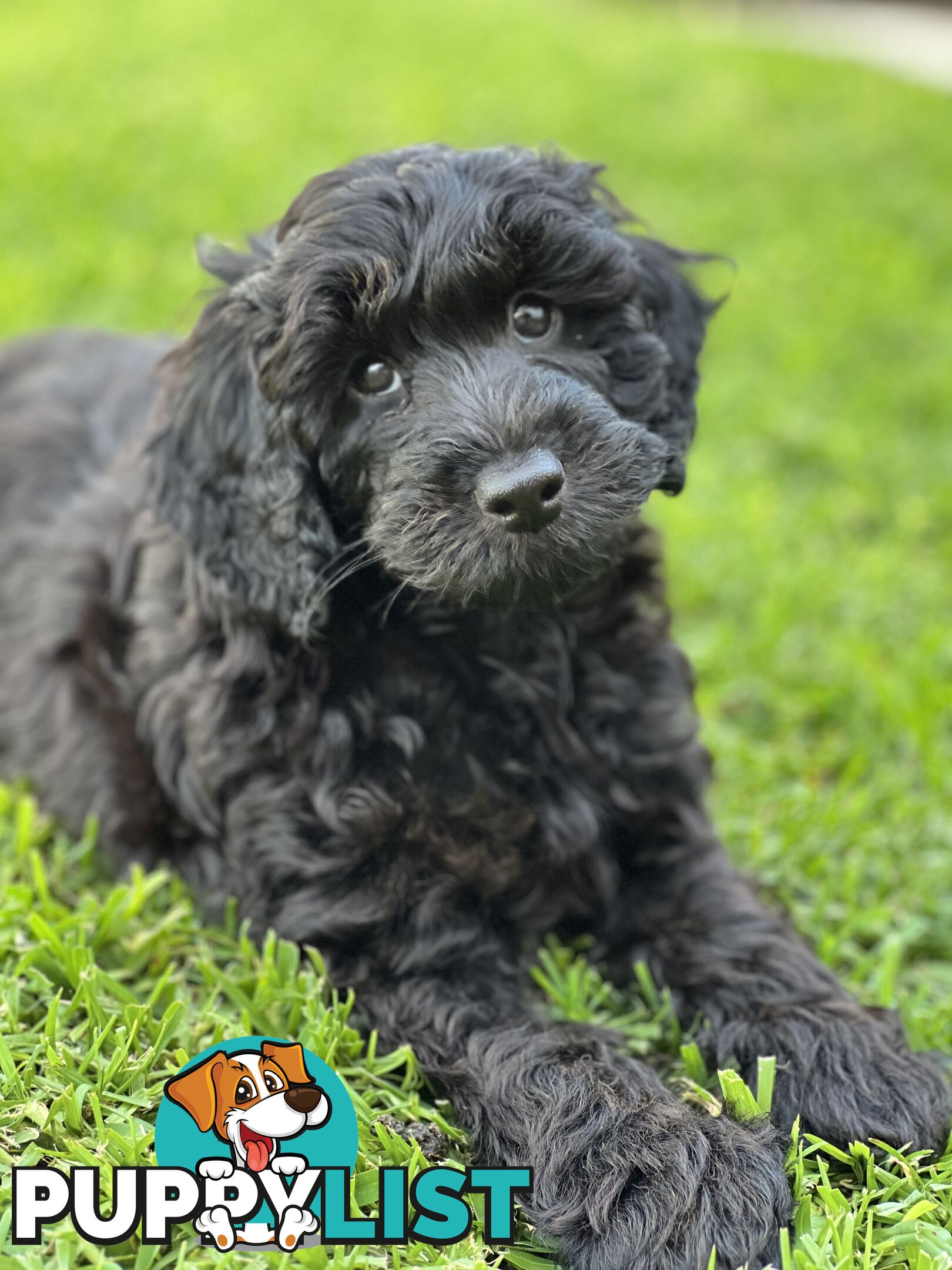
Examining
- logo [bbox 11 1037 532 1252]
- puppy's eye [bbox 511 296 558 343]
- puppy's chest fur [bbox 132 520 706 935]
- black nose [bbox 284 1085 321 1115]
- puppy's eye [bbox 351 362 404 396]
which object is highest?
puppy's eye [bbox 511 296 558 343]

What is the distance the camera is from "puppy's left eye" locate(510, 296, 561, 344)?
9.55ft

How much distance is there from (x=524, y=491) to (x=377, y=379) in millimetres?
574

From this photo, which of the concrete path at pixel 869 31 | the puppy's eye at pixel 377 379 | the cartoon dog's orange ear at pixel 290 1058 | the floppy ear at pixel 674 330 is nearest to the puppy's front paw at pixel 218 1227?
the cartoon dog's orange ear at pixel 290 1058

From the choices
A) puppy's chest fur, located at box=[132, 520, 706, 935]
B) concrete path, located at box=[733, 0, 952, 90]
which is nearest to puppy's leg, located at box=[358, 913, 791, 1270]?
puppy's chest fur, located at box=[132, 520, 706, 935]

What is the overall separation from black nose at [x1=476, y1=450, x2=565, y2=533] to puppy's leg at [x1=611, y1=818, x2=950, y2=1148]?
1073mm

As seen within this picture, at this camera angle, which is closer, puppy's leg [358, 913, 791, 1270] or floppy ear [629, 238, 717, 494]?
puppy's leg [358, 913, 791, 1270]

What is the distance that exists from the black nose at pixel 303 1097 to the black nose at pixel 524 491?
113 centimetres

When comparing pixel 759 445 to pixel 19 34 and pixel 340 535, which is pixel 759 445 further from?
pixel 19 34

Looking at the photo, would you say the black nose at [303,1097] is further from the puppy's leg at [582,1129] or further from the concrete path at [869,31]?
the concrete path at [869,31]

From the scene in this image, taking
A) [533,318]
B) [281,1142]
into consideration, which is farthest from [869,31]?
[281,1142]

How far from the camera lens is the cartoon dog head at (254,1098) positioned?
7.59 ft

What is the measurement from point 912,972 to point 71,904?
2.18 meters

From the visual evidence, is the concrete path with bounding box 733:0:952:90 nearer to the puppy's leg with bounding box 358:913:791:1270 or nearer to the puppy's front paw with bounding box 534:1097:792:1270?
the puppy's leg with bounding box 358:913:791:1270

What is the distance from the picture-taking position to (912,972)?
128 inches
